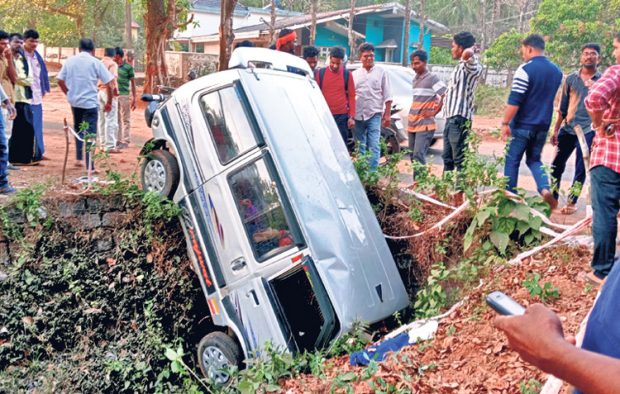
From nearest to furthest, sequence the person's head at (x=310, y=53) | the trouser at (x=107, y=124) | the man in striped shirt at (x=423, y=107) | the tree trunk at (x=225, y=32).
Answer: the man in striped shirt at (x=423, y=107) < the person's head at (x=310, y=53) < the trouser at (x=107, y=124) < the tree trunk at (x=225, y=32)

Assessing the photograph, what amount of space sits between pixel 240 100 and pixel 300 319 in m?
2.07

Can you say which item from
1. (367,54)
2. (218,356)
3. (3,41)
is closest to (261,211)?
(218,356)

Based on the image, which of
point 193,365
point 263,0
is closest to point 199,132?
point 193,365

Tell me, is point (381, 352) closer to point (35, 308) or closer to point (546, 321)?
point (546, 321)

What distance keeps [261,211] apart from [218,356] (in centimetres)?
138

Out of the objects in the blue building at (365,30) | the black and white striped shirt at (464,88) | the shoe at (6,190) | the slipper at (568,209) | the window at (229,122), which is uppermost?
the blue building at (365,30)

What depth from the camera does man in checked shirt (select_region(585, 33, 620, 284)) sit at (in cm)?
404

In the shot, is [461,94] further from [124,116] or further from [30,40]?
[124,116]

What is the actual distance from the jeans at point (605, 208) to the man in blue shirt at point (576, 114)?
2.42 meters

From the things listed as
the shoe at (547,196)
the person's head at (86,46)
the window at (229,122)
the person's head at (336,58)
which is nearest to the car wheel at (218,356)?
the window at (229,122)

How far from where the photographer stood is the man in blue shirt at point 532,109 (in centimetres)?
583

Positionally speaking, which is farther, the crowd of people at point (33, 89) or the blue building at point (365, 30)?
the blue building at point (365, 30)

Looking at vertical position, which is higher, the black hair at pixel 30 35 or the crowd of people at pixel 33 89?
the black hair at pixel 30 35

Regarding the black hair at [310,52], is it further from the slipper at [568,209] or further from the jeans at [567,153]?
the slipper at [568,209]
